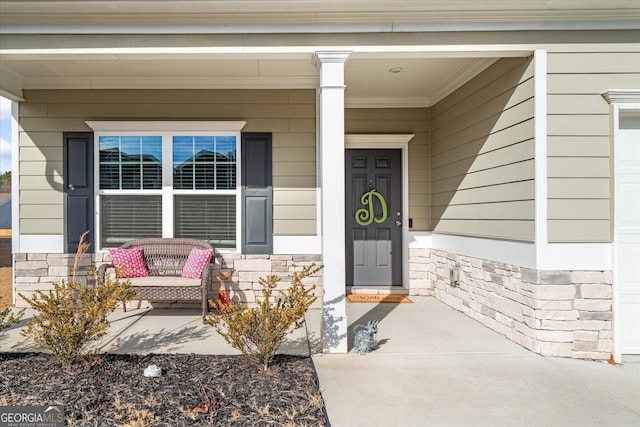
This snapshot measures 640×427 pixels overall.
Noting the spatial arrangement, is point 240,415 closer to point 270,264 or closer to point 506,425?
point 506,425

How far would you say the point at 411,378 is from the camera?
9.88 feet

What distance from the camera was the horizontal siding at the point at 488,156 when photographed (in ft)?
11.8

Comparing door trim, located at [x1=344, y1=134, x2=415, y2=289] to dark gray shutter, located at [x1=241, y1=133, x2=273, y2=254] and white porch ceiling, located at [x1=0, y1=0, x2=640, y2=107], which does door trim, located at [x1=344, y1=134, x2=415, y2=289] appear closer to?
dark gray shutter, located at [x1=241, y1=133, x2=273, y2=254]

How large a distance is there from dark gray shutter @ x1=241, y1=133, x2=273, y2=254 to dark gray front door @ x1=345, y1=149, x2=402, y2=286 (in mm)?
1275

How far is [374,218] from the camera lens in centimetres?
586

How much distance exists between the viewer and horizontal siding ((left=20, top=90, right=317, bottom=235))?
16.5ft

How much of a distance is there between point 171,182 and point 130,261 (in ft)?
3.36

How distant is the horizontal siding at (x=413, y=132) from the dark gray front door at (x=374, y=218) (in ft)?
0.66

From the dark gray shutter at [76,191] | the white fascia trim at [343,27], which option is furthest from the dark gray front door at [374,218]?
Answer: the dark gray shutter at [76,191]

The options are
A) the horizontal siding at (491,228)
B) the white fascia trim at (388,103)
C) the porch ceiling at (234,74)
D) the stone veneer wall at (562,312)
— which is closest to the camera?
the stone veneer wall at (562,312)

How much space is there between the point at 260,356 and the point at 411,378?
109 centimetres

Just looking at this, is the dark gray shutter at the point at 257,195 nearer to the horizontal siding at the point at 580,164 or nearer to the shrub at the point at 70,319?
the shrub at the point at 70,319

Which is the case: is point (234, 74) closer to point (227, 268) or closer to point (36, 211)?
point (227, 268)

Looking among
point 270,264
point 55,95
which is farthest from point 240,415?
point 55,95
